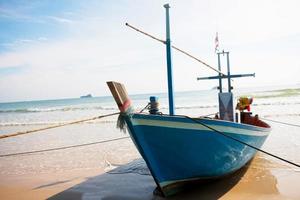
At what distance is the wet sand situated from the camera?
21.2 ft

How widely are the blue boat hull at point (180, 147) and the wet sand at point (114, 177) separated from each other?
0.46 m

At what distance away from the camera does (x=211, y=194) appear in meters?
6.33

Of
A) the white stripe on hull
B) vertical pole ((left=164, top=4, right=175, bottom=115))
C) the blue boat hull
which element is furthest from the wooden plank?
vertical pole ((left=164, top=4, right=175, bottom=115))

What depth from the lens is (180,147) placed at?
582 cm

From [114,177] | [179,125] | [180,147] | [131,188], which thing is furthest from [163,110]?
[179,125]

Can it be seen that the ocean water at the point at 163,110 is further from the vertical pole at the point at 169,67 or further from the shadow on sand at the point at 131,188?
the vertical pole at the point at 169,67

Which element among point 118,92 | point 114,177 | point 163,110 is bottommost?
point 163,110

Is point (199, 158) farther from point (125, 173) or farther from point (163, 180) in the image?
point (125, 173)

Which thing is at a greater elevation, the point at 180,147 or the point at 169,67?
the point at 169,67

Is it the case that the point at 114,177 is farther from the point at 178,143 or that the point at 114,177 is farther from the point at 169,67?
the point at 169,67

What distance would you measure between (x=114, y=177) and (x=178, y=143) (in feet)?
8.95

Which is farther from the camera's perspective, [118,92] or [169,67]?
[169,67]

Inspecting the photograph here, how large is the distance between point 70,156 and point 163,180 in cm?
551

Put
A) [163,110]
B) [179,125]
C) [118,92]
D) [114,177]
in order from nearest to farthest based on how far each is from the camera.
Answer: [118,92] → [179,125] → [114,177] → [163,110]
